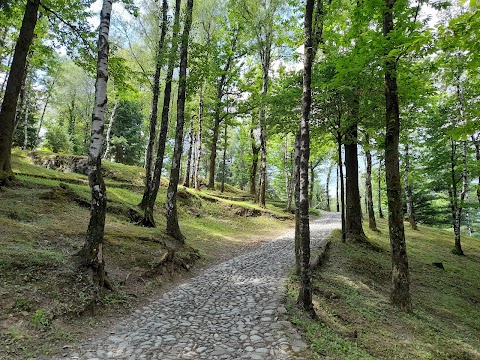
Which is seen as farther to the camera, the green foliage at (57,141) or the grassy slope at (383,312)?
the green foliage at (57,141)

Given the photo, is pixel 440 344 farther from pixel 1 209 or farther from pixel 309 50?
pixel 1 209

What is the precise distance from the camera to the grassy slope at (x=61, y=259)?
478cm

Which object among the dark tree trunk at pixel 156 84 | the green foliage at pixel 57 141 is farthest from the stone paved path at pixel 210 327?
the green foliage at pixel 57 141

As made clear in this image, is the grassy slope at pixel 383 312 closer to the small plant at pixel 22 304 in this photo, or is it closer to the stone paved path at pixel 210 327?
the stone paved path at pixel 210 327

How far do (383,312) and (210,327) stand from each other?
4.22 metres

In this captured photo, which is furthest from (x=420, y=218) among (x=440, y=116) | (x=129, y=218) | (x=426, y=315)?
(x=129, y=218)

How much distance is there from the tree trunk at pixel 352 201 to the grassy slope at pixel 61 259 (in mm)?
4475

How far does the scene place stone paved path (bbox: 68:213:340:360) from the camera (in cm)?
440

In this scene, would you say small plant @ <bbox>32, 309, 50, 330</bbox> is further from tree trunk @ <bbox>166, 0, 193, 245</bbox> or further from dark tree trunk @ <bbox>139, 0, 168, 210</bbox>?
dark tree trunk @ <bbox>139, 0, 168, 210</bbox>

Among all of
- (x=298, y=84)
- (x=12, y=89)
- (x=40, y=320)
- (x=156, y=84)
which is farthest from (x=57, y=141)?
(x=40, y=320)

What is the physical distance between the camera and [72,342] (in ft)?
15.4

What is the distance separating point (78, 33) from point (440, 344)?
1394 cm

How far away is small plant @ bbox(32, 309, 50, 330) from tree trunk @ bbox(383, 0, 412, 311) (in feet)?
24.7

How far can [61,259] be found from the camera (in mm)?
6449
